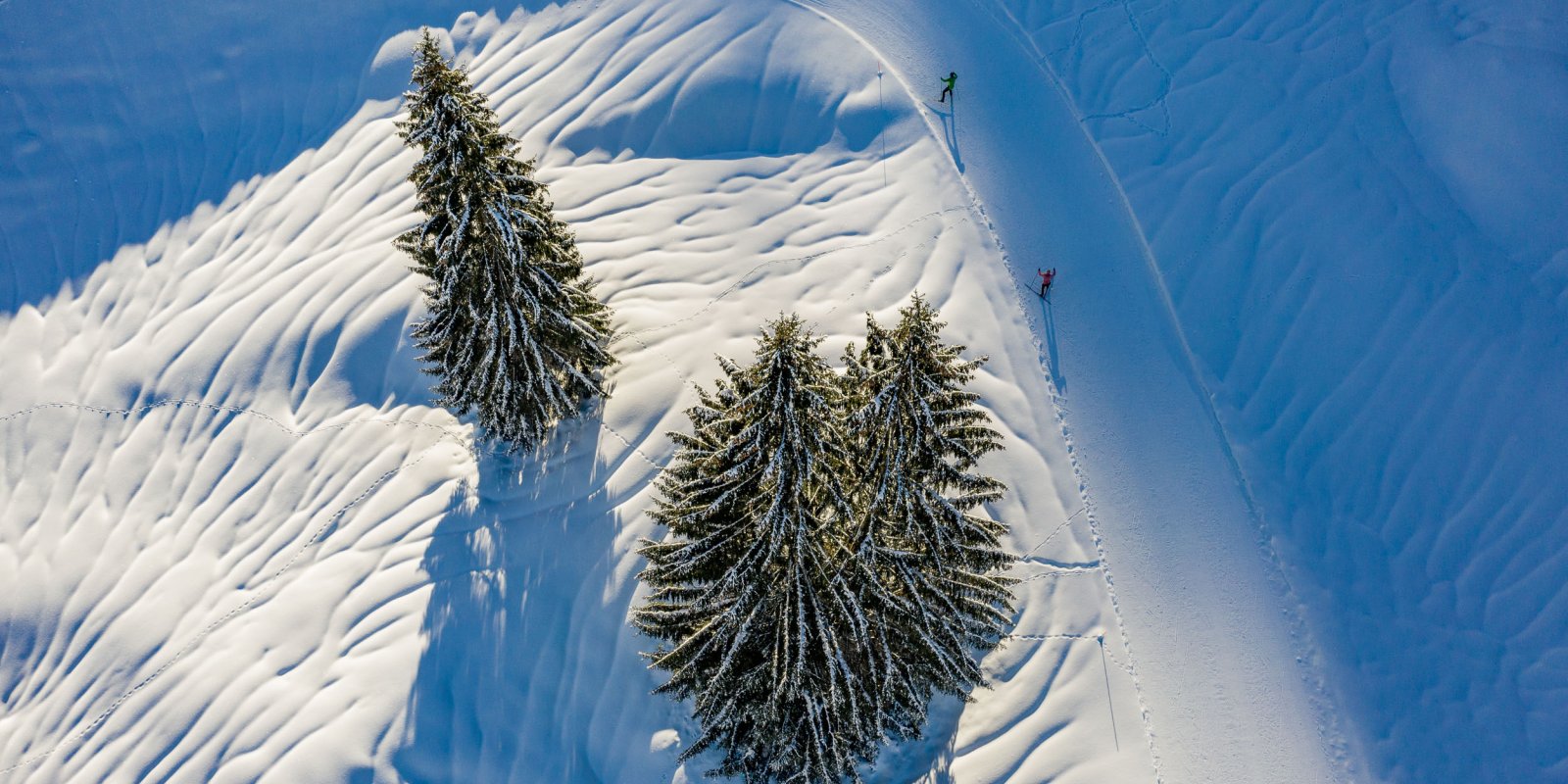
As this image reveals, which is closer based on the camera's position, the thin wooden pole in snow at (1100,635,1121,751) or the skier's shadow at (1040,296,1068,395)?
the thin wooden pole in snow at (1100,635,1121,751)

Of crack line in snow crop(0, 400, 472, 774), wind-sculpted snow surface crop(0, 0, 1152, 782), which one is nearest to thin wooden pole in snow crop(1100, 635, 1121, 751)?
wind-sculpted snow surface crop(0, 0, 1152, 782)

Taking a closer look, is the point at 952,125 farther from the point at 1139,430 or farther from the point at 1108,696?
the point at 1108,696

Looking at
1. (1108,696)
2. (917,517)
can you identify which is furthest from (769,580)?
(1108,696)

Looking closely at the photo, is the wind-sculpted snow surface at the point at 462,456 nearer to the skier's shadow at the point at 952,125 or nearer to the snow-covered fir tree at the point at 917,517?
the skier's shadow at the point at 952,125

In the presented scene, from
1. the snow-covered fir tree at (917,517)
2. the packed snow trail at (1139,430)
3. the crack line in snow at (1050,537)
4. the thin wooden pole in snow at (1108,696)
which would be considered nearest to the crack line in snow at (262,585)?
the snow-covered fir tree at (917,517)

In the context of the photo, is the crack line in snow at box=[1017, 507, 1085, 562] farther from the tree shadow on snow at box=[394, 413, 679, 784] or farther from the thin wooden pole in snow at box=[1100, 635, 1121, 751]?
the tree shadow on snow at box=[394, 413, 679, 784]

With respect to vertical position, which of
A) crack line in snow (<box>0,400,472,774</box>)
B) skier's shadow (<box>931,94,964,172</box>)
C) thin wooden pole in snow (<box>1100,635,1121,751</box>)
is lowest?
thin wooden pole in snow (<box>1100,635,1121,751</box>)
